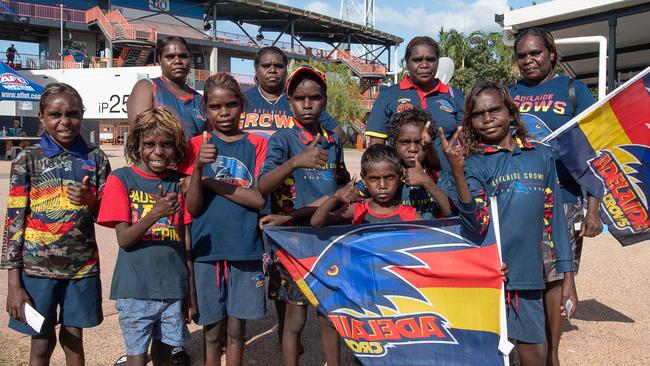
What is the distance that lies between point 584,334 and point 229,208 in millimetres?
3822

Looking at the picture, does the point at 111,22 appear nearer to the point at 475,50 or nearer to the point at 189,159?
the point at 475,50

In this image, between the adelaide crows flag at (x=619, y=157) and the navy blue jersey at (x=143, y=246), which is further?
the adelaide crows flag at (x=619, y=157)

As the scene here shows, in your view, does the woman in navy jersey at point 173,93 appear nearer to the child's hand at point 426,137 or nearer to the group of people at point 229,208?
the group of people at point 229,208

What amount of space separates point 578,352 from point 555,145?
2.01 meters

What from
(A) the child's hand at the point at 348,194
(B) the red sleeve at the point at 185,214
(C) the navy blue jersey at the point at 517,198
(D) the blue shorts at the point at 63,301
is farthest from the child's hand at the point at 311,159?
(D) the blue shorts at the point at 63,301

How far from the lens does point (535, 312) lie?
3264mm

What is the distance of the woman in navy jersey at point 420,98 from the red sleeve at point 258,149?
91 cm

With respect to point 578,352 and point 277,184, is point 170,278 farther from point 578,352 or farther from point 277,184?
point 578,352

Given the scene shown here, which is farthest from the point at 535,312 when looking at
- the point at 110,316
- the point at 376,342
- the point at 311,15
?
the point at 311,15

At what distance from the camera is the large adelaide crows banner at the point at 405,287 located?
3.23m

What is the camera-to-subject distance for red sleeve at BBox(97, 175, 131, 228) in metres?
3.21

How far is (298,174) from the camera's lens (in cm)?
370

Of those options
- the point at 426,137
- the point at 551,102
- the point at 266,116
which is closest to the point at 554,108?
the point at 551,102

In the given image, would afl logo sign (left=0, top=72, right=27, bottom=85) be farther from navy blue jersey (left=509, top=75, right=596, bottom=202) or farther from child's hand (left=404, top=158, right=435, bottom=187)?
child's hand (left=404, top=158, right=435, bottom=187)
